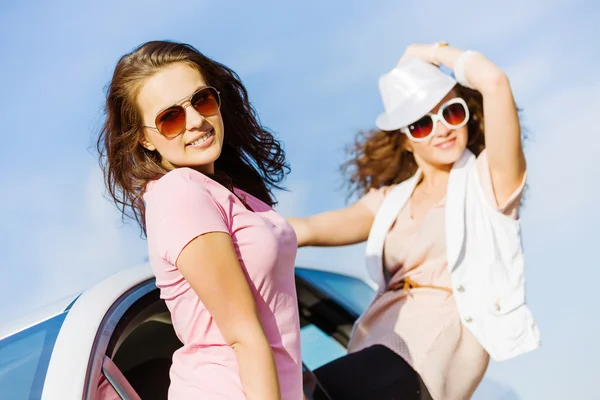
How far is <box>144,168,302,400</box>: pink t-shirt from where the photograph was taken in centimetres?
155

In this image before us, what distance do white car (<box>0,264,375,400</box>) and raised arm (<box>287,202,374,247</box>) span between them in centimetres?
73

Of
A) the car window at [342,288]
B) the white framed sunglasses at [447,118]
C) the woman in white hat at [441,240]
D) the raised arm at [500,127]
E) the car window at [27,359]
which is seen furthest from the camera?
the car window at [342,288]

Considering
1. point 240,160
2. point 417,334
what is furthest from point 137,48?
point 417,334

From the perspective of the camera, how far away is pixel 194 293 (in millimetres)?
1596

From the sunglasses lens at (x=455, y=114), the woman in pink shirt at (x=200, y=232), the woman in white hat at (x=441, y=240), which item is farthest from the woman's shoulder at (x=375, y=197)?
the woman in pink shirt at (x=200, y=232)

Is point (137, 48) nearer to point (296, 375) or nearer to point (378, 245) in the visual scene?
point (296, 375)

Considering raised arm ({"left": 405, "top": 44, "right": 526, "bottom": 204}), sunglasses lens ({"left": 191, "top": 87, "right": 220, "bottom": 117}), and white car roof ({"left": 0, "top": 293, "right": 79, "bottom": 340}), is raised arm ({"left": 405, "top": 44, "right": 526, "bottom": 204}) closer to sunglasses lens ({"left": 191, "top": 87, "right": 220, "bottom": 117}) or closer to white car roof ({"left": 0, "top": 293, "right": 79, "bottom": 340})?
sunglasses lens ({"left": 191, "top": 87, "right": 220, "bottom": 117})

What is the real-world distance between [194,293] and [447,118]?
5.61 ft

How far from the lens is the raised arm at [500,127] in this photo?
267 centimetres

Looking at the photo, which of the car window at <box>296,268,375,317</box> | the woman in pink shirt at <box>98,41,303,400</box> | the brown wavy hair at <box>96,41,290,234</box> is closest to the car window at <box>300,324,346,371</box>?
the car window at <box>296,268,375,317</box>

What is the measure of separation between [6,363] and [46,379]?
23cm

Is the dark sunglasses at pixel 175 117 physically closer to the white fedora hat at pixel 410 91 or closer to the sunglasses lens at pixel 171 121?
the sunglasses lens at pixel 171 121

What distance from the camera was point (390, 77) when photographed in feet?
10.6

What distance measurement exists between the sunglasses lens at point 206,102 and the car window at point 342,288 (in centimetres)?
139
